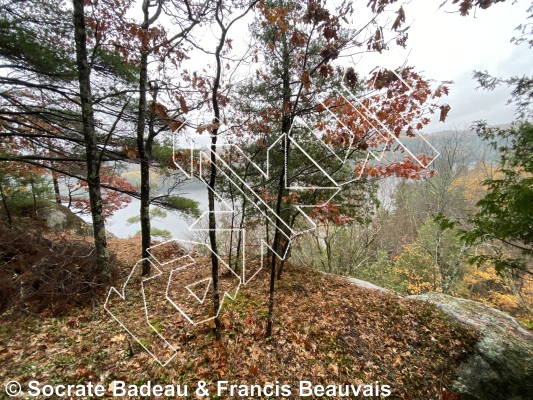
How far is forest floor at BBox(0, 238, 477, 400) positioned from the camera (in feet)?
10.8

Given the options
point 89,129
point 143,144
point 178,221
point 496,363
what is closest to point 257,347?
point 496,363

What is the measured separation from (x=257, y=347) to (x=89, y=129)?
5376 millimetres

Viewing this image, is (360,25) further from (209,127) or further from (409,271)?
(409,271)

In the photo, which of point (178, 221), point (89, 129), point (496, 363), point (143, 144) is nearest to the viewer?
point (496, 363)

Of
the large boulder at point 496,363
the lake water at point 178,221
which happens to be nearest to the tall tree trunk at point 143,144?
the lake water at point 178,221

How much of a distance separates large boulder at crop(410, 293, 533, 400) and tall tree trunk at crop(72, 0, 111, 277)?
7.64 metres

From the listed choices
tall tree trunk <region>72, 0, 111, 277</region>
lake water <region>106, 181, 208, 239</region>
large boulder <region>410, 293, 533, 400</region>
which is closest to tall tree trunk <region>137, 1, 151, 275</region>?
tall tree trunk <region>72, 0, 111, 277</region>

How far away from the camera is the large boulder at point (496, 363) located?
4152mm

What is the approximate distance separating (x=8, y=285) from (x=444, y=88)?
27.1 feet

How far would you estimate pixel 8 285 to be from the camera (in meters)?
4.02

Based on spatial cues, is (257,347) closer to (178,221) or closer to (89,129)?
(89,129)

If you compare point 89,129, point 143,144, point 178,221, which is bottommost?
point 178,221

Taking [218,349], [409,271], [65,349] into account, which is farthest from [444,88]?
[409,271]

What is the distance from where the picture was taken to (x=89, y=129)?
466cm
